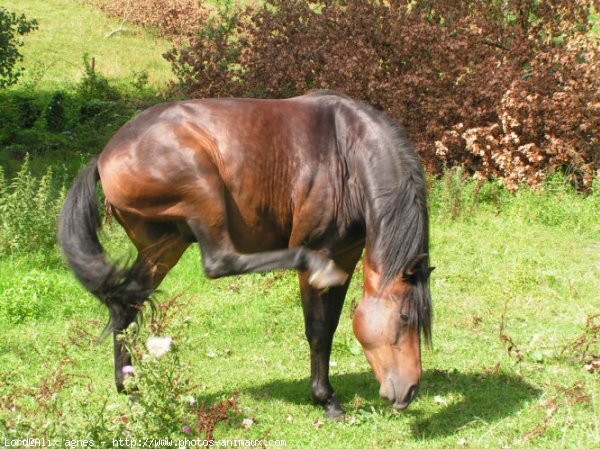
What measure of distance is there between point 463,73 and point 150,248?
746 centimetres

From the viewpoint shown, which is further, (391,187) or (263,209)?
(263,209)

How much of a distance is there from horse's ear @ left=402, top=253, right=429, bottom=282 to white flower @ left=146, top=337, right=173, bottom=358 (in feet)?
4.87

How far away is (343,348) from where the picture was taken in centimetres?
629

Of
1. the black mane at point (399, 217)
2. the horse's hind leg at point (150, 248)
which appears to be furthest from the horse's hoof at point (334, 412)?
the horse's hind leg at point (150, 248)

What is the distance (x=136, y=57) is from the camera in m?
19.2

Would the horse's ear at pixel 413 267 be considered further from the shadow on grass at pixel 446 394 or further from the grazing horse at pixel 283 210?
the shadow on grass at pixel 446 394

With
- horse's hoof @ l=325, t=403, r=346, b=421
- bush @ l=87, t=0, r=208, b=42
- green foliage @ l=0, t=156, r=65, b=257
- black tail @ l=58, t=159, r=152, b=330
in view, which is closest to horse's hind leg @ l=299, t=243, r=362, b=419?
horse's hoof @ l=325, t=403, r=346, b=421

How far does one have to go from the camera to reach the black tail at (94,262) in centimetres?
478

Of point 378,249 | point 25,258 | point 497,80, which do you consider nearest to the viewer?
point 378,249

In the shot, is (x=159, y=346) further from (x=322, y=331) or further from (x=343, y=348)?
(x=343, y=348)

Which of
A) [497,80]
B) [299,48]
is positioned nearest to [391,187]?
[497,80]

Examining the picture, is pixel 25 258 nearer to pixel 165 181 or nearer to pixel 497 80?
pixel 165 181

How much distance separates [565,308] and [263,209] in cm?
364

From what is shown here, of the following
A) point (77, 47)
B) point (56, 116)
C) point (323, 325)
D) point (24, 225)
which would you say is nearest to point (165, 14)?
point (77, 47)
